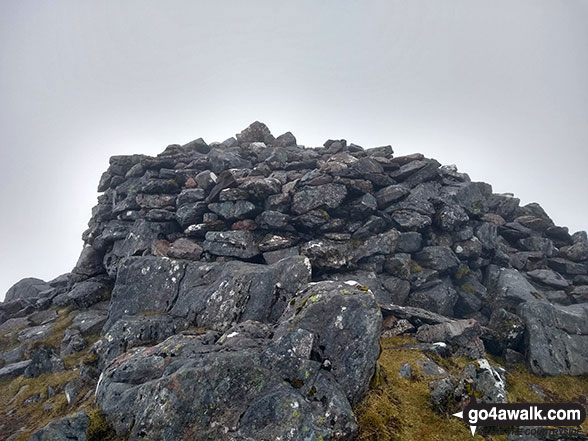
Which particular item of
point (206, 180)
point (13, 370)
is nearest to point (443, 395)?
point (206, 180)

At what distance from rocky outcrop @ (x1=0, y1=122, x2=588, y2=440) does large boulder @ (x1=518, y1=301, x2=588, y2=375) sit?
0.10 metres

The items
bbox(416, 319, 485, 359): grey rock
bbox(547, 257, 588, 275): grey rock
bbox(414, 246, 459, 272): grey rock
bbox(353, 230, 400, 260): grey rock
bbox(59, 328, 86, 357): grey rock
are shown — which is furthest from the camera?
bbox(547, 257, 588, 275): grey rock

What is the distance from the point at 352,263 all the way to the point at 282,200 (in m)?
10.0

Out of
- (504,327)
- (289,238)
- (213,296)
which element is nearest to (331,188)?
(289,238)

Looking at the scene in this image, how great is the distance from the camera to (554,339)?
2112 centimetres

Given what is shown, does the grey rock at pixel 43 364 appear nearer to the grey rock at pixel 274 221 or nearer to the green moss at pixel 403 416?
the grey rock at pixel 274 221

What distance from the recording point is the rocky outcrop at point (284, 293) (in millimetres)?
11078

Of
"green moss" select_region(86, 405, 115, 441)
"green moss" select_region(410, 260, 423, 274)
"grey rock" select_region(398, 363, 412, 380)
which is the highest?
"green moss" select_region(410, 260, 423, 274)

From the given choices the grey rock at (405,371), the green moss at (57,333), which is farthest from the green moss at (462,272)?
the green moss at (57,333)

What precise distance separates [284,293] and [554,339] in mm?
20831

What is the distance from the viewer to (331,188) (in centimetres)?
3128

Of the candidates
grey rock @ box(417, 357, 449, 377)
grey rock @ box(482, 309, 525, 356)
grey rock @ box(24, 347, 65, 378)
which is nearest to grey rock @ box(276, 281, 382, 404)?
grey rock @ box(417, 357, 449, 377)

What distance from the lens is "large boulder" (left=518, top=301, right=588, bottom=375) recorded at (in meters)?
19.9

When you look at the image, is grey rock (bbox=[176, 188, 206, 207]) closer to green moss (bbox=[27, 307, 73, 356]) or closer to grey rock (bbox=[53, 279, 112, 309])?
grey rock (bbox=[53, 279, 112, 309])
